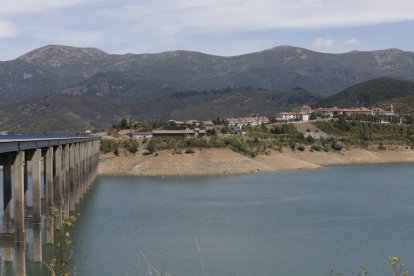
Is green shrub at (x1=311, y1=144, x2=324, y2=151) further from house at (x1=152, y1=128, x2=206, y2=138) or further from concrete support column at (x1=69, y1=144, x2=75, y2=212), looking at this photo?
concrete support column at (x1=69, y1=144, x2=75, y2=212)

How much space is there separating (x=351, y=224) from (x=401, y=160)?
247 feet

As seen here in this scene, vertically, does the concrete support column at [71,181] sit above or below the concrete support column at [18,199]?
below

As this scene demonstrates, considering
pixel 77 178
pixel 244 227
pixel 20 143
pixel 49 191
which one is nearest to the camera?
pixel 20 143

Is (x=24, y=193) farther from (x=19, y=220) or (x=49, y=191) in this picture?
(x=19, y=220)

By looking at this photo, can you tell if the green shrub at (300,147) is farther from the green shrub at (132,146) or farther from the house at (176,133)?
the green shrub at (132,146)

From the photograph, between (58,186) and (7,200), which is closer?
(7,200)

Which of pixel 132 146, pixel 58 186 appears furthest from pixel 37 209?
pixel 132 146

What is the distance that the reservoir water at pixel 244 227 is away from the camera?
99.6 ft

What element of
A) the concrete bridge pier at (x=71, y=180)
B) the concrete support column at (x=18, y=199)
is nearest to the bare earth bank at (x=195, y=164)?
the concrete bridge pier at (x=71, y=180)

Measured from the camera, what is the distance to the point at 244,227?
1640 inches

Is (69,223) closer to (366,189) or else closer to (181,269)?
(181,269)

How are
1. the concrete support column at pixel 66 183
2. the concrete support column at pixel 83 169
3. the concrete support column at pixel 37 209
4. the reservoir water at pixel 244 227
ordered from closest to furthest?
the concrete support column at pixel 37 209
the reservoir water at pixel 244 227
the concrete support column at pixel 66 183
the concrete support column at pixel 83 169

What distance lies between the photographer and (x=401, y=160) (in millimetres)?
114188

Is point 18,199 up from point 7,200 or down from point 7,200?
up
